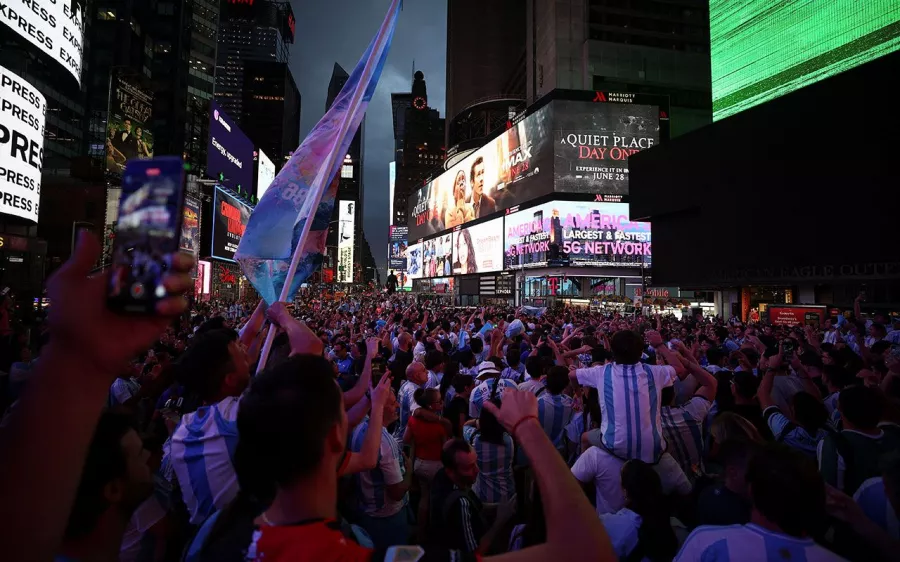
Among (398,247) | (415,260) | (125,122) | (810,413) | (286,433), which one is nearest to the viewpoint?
(286,433)

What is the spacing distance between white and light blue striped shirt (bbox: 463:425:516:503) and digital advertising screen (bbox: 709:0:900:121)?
32.2 meters

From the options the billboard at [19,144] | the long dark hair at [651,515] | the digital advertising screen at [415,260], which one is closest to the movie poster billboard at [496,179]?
the digital advertising screen at [415,260]

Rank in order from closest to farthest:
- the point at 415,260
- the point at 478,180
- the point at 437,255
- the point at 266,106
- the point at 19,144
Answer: the point at 19,144 < the point at 478,180 < the point at 437,255 < the point at 415,260 < the point at 266,106

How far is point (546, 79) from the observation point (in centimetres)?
5462

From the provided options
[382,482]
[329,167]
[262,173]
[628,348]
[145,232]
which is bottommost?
[382,482]

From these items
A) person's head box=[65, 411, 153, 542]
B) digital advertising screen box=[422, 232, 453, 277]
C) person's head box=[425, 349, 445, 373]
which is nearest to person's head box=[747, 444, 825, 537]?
person's head box=[65, 411, 153, 542]

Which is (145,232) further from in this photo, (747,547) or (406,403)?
(406,403)

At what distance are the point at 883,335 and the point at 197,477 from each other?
41.1 ft

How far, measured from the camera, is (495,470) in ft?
13.0

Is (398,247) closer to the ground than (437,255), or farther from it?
farther from it

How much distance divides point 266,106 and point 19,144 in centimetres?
14580

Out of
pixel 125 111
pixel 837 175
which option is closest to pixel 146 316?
pixel 837 175

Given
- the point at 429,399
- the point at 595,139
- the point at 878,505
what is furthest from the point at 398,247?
the point at 878,505

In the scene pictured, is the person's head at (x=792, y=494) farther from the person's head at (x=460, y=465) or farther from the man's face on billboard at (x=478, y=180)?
the man's face on billboard at (x=478, y=180)
